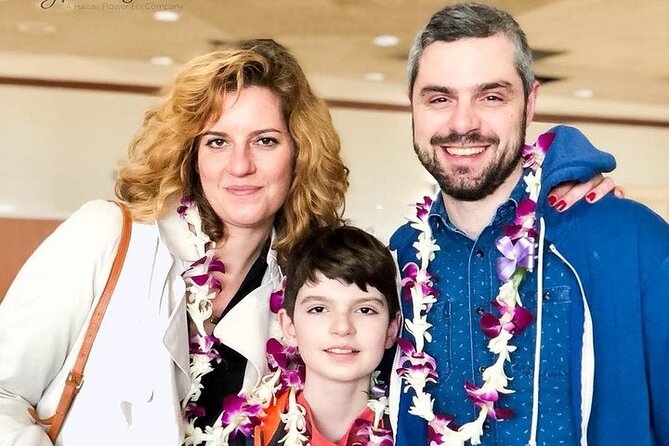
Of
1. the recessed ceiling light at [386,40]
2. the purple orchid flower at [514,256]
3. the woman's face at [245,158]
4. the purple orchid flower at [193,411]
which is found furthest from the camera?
the recessed ceiling light at [386,40]

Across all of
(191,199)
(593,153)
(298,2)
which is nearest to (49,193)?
(298,2)

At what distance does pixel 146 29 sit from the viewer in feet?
18.5

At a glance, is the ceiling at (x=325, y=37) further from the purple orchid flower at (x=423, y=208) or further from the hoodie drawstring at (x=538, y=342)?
the hoodie drawstring at (x=538, y=342)

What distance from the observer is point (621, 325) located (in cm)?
161

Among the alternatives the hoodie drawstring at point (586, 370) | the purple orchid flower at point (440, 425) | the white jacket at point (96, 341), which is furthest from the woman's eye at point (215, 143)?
the hoodie drawstring at point (586, 370)

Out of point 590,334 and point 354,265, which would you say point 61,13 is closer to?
point 354,265

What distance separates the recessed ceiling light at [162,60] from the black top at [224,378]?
4407 millimetres

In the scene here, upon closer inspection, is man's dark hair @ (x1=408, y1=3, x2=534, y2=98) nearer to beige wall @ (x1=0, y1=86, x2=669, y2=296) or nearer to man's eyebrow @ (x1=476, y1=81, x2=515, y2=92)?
man's eyebrow @ (x1=476, y1=81, x2=515, y2=92)

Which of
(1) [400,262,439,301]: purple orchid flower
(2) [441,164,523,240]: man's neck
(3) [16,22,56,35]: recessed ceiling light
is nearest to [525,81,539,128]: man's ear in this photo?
(2) [441,164,523,240]: man's neck

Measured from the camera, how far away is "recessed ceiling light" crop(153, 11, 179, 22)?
5324 millimetres

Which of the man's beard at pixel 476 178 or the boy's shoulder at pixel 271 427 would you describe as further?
the boy's shoulder at pixel 271 427

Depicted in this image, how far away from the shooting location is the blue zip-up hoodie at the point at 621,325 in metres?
1.60

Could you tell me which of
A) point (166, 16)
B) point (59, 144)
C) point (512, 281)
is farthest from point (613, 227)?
point (59, 144)

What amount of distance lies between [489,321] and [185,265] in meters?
0.79
